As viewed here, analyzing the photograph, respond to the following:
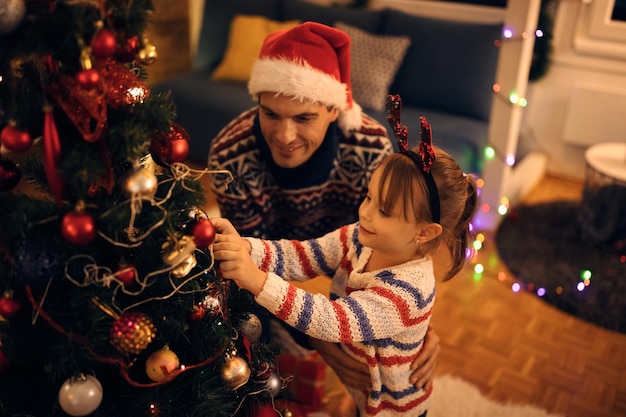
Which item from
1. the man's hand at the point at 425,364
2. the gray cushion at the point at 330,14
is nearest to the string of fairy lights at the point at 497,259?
the gray cushion at the point at 330,14

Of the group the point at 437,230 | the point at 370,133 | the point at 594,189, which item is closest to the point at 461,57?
the point at 594,189

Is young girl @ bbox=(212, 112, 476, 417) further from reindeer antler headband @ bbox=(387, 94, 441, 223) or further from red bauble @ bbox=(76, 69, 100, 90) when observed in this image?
red bauble @ bbox=(76, 69, 100, 90)

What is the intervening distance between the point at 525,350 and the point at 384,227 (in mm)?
1221

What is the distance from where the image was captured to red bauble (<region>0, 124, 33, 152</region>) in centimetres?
76

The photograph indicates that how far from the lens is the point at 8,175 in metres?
0.84

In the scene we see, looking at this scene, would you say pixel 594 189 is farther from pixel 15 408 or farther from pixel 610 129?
pixel 15 408

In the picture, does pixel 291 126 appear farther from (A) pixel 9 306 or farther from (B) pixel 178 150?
(A) pixel 9 306

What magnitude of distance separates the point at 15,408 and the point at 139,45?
60 cm

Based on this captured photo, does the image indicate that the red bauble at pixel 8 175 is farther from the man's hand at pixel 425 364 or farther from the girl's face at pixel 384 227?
the man's hand at pixel 425 364

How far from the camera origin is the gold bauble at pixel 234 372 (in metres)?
0.99

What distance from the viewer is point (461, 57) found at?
2.97 m

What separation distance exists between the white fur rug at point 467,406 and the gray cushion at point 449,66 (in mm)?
1589

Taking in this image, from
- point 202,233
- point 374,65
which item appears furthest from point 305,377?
point 374,65

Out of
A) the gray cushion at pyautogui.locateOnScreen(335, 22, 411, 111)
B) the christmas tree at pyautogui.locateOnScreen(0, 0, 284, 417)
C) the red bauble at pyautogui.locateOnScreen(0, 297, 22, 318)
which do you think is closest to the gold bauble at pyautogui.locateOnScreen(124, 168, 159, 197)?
the christmas tree at pyautogui.locateOnScreen(0, 0, 284, 417)
